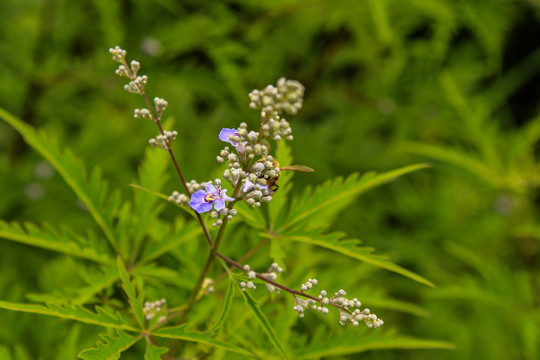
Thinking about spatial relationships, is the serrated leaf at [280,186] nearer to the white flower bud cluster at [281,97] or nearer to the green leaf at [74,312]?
the white flower bud cluster at [281,97]

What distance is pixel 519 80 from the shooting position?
5539mm

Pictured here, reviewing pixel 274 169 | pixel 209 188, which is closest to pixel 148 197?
pixel 209 188

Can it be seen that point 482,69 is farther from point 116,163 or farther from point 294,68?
point 116,163

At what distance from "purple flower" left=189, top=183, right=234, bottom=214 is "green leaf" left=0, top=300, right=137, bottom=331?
40 cm

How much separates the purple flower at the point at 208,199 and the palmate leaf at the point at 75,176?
59cm

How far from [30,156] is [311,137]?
224 centimetres

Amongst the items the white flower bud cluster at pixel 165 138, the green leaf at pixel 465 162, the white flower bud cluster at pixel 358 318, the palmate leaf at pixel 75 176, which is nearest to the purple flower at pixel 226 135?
the white flower bud cluster at pixel 165 138

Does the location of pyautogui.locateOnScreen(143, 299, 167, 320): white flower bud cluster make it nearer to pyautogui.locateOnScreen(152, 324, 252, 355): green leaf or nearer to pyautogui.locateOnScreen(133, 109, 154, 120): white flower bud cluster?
pyautogui.locateOnScreen(152, 324, 252, 355): green leaf

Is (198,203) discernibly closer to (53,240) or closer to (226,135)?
(226,135)

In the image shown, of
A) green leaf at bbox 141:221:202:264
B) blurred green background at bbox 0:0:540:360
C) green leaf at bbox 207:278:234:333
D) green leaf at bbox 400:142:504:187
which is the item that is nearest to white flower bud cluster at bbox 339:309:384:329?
green leaf at bbox 207:278:234:333

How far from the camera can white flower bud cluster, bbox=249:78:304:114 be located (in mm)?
1085

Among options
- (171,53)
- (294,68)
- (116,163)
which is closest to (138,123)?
(116,163)

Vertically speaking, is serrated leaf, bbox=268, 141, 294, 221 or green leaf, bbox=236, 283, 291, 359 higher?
serrated leaf, bbox=268, 141, 294, 221

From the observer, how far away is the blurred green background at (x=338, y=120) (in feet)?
9.32
